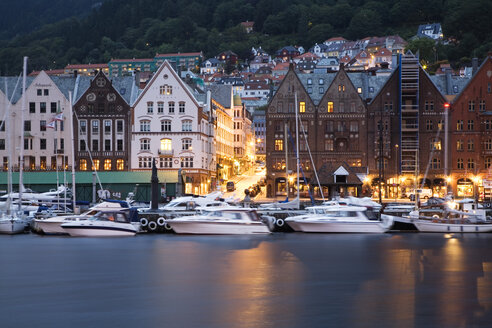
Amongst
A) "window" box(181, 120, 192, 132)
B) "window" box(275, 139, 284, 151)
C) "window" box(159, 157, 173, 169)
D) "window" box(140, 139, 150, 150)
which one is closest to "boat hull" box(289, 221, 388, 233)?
"window" box(275, 139, 284, 151)

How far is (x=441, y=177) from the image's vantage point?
103312 millimetres

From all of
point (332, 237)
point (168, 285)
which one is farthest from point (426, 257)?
point (168, 285)

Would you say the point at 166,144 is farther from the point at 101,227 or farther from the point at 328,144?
the point at 101,227

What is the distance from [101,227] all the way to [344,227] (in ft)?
69.3

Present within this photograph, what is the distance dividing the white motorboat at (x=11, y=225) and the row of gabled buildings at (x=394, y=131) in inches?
1632

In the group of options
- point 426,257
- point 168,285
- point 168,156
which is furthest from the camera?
point 168,156

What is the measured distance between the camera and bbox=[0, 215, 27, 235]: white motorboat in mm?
68444

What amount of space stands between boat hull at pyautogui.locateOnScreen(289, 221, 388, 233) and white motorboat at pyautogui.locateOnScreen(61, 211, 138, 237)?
15.5m

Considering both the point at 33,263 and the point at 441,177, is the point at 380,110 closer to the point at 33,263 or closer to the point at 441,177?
the point at 441,177

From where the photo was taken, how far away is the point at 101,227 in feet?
212

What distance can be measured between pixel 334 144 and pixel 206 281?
64.9 metres

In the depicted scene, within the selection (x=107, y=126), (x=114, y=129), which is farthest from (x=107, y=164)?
(x=107, y=126)

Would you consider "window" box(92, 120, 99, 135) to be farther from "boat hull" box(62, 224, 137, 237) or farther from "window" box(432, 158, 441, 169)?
"window" box(432, 158, 441, 169)

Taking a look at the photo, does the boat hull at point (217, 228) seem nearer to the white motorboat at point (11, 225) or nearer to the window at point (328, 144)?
the white motorboat at point (11, 225)
